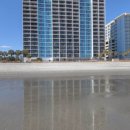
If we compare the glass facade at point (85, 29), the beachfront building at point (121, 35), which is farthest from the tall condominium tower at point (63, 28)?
the beachfront building at point (121, 35)

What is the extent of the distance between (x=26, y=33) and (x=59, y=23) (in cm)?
1753

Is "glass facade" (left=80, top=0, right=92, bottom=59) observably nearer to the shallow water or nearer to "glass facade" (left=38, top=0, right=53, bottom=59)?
"glass facade" (left=38, top=0, right=53, bottom=59)

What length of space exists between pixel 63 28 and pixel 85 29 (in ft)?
38.6

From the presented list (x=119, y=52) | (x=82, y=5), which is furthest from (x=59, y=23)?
(x=119, y=52)

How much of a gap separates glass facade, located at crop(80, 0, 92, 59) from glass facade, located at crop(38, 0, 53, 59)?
16192 millimetres

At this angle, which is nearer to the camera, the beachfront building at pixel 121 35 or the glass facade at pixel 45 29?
the glass facade at pixel 45 29

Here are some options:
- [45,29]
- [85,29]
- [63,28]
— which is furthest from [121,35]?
[45,29]

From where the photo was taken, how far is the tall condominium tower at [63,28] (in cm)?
11912

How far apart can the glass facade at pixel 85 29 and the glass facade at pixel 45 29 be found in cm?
1619

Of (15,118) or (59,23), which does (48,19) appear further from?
(15,118)

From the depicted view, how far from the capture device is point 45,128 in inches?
261

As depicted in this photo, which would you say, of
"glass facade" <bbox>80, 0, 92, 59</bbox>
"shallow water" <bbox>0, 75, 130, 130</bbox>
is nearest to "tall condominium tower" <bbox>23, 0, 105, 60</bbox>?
"glass facade" <bbox>80, 0, 92, 59</bbox>

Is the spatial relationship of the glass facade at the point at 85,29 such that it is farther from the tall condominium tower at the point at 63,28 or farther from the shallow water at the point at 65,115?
the shallow water at the point at 65,115

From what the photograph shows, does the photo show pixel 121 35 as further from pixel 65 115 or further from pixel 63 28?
pixel 65 115
